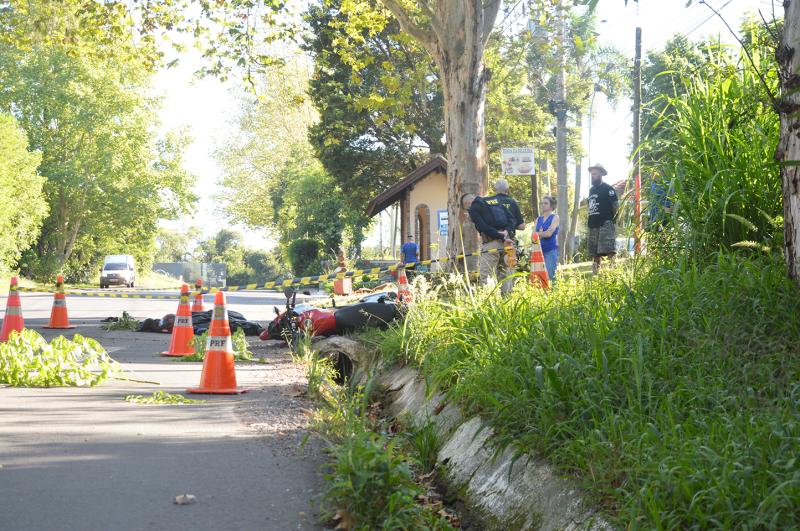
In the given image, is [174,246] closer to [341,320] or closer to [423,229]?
[423,229]

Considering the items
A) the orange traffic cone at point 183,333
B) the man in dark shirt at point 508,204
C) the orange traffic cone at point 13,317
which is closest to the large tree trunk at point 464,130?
the man in dark shirt at point 508,204

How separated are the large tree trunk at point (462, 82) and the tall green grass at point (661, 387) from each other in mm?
9082

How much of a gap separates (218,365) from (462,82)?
8.60 m

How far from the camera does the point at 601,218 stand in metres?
13.1

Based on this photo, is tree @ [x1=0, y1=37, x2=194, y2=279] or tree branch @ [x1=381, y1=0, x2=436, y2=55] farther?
tree @ [x1=0, y1=37, x2=194, y2=279]

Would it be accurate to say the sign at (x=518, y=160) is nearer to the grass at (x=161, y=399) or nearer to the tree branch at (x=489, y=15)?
the tree branch at (x=489, y=15)

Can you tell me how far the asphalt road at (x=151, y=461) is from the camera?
4.45 meters

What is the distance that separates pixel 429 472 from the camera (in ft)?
19.5

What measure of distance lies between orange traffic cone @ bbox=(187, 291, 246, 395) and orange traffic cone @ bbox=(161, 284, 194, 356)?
355 cm

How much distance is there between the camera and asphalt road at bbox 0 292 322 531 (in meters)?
4.45

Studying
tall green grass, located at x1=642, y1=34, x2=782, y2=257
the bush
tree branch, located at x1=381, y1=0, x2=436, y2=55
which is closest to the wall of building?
the bush

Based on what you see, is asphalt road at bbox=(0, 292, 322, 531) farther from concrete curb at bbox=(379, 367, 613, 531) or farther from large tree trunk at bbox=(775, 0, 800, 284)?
large tree trunk at bbox=(775, 0, 800, 284)

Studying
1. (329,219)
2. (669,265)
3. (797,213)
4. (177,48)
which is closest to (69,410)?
(669,265)

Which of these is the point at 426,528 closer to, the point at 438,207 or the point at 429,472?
the point at 429,472
